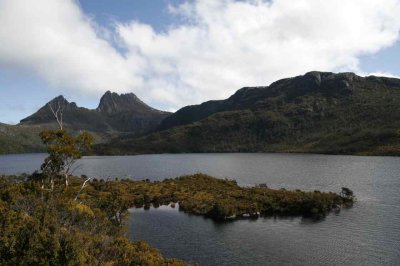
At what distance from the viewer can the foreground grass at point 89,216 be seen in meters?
38.0

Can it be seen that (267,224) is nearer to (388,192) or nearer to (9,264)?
(388,192)

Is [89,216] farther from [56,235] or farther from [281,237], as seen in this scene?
[281,237]

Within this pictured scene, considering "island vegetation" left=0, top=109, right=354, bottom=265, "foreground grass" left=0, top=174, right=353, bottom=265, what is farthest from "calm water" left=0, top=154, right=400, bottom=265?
"island vegetation" left=0, top=109, right=354, bottom=265

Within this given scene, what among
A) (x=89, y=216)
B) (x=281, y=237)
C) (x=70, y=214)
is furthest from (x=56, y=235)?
(x=281, y=237)

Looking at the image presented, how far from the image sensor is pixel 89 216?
2320 inches

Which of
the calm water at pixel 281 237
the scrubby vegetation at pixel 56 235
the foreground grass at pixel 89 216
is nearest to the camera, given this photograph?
the scrubby vegetation at pixel 56 235

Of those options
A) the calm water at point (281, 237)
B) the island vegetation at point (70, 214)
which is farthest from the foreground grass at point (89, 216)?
the calm water at point (281, 237)

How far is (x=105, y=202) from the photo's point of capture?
86.9m

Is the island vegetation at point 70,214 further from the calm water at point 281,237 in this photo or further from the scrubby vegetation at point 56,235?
the calm water at point 281,237

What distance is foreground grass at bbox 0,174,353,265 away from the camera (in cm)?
3797

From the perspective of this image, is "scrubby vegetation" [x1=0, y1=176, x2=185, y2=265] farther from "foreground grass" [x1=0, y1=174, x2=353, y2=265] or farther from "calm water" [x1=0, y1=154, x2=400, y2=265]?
"calm water" [x1=0, y1=154, x2=400, y2=265]

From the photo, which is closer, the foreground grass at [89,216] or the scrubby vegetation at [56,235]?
the scrubby vegetation at [56,235]

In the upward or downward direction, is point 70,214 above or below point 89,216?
above

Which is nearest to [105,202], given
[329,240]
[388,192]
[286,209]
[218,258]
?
[218,258]
